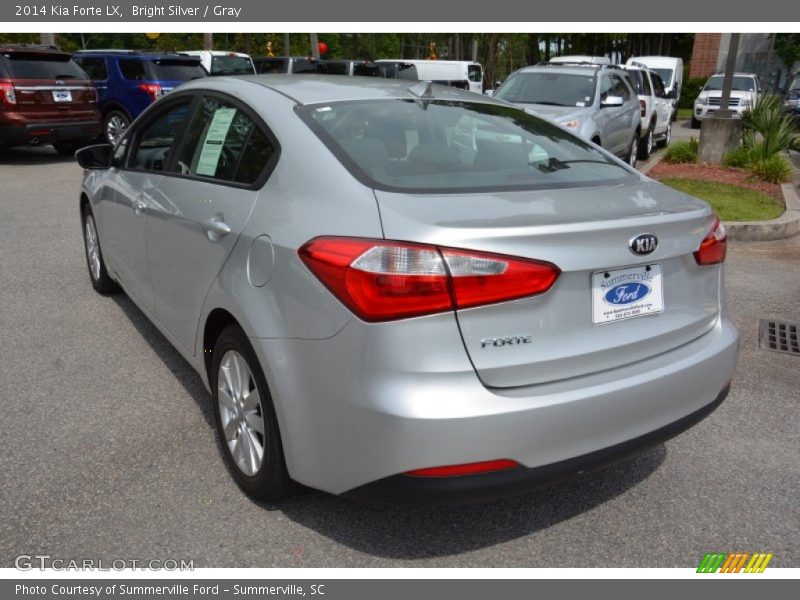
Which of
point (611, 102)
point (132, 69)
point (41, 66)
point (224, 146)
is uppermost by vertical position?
point (224, 146)

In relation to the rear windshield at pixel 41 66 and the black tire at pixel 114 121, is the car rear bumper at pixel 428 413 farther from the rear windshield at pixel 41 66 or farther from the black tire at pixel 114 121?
the black tire at pixel 114 121

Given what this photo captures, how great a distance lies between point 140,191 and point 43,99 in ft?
34.3

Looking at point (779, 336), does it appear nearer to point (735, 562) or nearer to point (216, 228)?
point (735, 562)

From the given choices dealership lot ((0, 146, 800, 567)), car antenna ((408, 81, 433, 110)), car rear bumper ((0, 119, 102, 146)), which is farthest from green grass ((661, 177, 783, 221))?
car rear bumper ((0, 119, 102, 146))

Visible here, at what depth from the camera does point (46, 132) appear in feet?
42.9

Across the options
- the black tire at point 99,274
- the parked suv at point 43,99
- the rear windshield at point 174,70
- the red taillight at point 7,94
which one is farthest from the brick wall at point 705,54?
the black tire at point 99,274

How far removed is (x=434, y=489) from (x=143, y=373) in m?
2.61

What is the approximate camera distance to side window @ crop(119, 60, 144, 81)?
14.6m

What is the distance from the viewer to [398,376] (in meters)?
2.32

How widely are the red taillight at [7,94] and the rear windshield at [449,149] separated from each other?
11460mm

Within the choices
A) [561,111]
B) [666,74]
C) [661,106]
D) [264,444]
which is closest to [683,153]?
[561,111]

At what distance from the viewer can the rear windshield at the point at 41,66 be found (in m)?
12.8

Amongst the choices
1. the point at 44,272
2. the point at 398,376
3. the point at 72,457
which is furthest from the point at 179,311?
the point at 44,272
